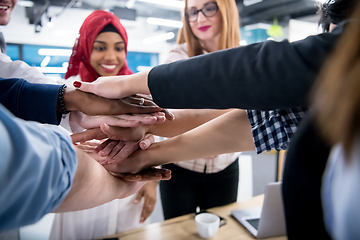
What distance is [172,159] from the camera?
3.07 feet

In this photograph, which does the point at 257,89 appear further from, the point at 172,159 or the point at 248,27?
the point at 248,27

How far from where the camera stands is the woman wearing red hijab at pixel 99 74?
129 cm

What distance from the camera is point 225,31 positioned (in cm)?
151

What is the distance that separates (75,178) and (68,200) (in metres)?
0.05

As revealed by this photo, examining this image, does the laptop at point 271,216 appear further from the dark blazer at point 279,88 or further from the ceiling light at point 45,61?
the ceiling light at point 45,61

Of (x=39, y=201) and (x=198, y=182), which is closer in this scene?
(x=39, y=201)

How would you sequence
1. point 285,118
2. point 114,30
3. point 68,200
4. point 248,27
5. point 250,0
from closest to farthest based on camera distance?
point 68,200, point 285,118, point 114,30, point 250,0, point 248,27

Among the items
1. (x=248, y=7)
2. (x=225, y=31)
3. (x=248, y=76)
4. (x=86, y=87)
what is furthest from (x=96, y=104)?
(x=248, y=7)

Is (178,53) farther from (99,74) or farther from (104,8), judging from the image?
(104,8)

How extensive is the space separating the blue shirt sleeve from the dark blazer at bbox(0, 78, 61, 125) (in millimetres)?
456

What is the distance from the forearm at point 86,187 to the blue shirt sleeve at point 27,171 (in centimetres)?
6

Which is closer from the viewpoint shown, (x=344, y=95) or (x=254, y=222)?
(x=344, y=95)

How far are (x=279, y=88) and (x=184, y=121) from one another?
557 mm

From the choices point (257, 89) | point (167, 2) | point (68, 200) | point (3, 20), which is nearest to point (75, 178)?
point (68, 200)
